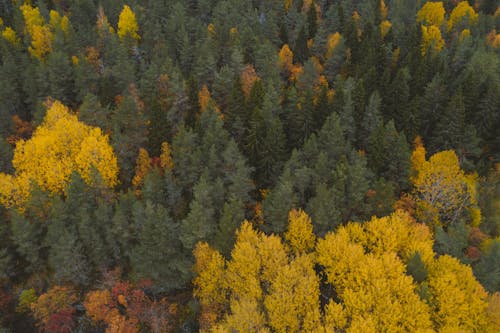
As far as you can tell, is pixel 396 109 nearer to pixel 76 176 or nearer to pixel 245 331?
pixel 245 331

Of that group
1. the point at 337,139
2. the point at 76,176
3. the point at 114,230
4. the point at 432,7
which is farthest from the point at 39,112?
the point at 432,7

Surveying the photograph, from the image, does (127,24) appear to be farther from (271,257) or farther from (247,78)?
(271,257)

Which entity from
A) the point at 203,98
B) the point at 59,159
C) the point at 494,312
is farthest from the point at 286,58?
the point at 494,312

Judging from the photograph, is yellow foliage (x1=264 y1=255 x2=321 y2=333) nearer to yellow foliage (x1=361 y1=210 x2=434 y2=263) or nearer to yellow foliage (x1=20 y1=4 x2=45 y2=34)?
yellow foliage (x1=361 y1=210 x2=434 y2=263)

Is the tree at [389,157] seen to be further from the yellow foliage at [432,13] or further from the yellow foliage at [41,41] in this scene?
the yellow foliage at [41,41]

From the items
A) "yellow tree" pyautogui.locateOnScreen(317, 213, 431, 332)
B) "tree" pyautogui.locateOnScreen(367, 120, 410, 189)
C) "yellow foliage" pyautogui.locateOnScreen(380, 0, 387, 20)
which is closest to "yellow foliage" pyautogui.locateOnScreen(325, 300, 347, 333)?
"yellow tree" pyautogui.locateOnScreen(317, 213, 431, 332)
